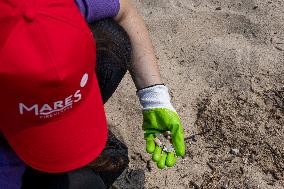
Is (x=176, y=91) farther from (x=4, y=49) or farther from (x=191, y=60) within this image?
(x=4, y=49)

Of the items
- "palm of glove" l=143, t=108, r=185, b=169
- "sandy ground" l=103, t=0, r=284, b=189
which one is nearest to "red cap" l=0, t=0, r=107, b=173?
"palm of glove" l=143, t=108, r=185, b=169

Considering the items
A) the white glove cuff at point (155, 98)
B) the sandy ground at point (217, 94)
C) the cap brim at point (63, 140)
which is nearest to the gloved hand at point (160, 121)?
the white glove cuff at point (155, 98)

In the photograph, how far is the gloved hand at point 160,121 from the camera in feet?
4.79

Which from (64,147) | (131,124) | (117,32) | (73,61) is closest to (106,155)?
(131,124)

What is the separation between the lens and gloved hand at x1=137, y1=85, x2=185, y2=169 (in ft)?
4.79

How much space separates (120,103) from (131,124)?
0.33ft

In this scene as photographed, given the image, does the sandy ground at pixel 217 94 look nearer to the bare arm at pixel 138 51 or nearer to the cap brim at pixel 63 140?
the bare arm at pixel 138 51

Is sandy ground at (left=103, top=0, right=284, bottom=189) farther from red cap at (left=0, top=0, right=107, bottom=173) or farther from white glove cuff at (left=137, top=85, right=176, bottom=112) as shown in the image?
red cap at (left=0, top=0, right=107, bottom=173)

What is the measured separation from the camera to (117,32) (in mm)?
1472

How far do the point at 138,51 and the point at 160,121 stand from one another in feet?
0.70

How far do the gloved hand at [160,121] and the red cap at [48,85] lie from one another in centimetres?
30

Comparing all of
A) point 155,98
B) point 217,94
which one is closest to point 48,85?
point 155,98

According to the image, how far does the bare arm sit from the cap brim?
1.15ft

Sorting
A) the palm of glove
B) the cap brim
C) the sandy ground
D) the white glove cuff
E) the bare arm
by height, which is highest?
the cap brim
